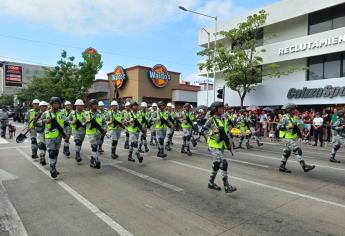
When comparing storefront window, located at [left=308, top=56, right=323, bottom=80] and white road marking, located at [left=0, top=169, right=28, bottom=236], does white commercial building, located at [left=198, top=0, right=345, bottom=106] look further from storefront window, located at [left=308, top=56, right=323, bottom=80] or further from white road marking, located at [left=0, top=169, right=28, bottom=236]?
white road marking, located at [left=0, top=169, right=28, bottom=236]

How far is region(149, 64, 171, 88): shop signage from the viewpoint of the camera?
38.0 meters

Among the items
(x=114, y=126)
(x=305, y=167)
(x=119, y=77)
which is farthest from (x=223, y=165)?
(x=119, y=77)

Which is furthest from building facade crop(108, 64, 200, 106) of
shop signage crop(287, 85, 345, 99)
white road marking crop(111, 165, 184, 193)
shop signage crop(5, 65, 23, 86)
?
shop signage crop(5, 65, 23, 86)

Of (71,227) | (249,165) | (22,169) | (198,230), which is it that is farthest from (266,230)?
(22,169)

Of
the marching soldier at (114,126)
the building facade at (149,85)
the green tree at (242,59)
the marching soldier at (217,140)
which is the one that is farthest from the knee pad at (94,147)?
the building facade at (149,85)

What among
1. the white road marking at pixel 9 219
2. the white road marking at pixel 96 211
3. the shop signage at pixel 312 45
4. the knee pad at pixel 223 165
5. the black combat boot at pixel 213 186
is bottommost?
the white road marking at pixel 9 219

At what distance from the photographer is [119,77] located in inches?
1551

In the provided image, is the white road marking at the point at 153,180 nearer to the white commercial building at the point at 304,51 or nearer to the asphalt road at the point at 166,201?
the asphalt road at the point at 166,201

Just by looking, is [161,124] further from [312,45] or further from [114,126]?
[312,45]

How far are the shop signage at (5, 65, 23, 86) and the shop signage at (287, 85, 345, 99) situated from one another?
76485 mm

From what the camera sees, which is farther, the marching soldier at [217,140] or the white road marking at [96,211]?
the marching soldier at [217,140]

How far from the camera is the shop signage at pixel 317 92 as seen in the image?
2052 centimetres

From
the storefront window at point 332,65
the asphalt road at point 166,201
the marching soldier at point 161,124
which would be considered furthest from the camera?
the storefront window at point 332,65

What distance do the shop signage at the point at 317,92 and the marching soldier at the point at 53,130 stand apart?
1828cm
